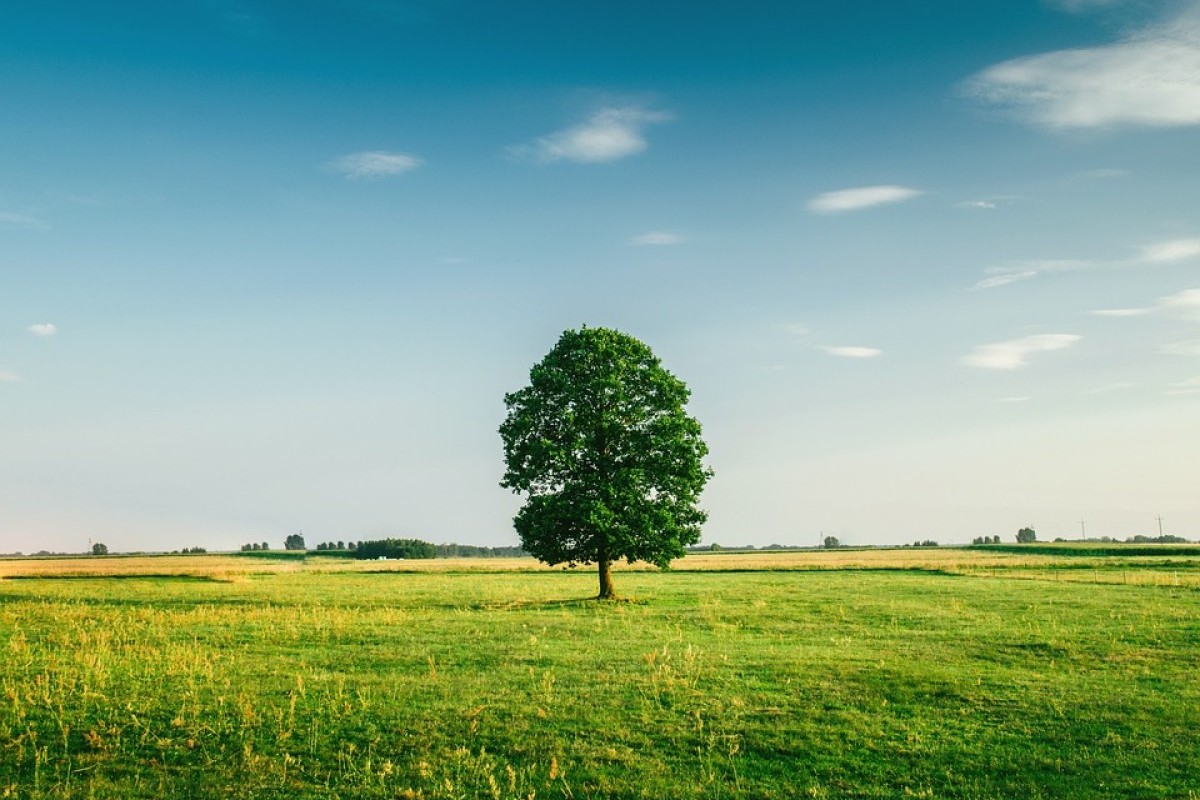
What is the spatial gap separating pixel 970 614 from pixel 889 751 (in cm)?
2631

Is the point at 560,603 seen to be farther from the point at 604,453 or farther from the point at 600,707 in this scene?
the point at 600,707

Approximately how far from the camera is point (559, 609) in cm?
4500

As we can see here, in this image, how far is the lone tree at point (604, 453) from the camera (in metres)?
49.3

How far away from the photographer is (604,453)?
5094 cm

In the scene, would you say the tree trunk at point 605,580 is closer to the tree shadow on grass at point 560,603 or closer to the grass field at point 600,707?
the tree shadow on grass at point 560,603

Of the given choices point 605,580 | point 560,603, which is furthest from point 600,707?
point 605,580

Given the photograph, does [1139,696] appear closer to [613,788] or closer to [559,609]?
[613,788]

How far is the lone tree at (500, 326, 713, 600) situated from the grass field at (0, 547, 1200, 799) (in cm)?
1055

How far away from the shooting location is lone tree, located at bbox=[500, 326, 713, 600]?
4928 cm

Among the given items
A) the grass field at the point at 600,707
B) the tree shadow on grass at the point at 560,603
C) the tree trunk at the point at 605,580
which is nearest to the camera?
the grass field at the point at 600,707

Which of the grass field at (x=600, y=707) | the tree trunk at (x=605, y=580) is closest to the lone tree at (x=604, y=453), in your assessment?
the tree trunk at (x=605, y=580)

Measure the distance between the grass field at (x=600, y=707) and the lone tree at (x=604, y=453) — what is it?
415 inches

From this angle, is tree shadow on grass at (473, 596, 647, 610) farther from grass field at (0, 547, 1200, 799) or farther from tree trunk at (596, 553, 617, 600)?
grass field at (0, 547, 1200, 799)

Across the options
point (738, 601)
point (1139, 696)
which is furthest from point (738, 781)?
point (738, 601)
